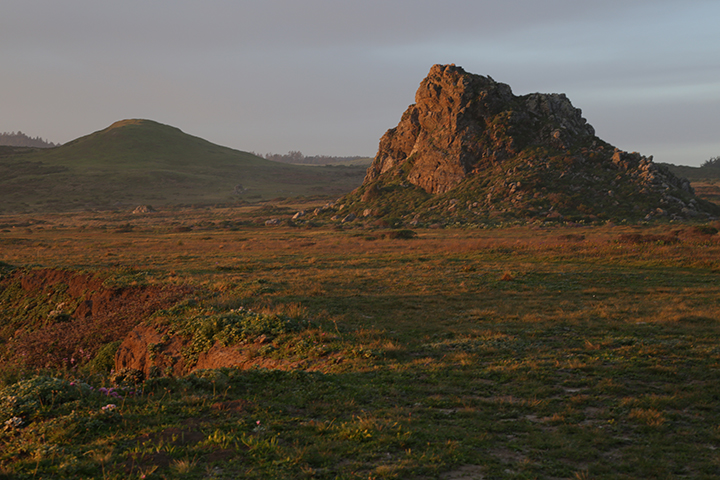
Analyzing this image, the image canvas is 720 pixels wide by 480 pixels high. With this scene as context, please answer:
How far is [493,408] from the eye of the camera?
25.8 feet

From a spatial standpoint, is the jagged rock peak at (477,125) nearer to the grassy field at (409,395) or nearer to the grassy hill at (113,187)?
the grassy field at (409,395)

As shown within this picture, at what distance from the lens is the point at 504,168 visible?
70625 millimetres

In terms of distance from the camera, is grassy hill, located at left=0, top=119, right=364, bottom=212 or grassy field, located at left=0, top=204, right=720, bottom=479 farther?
grassy hill, located at left=0, top=119, right=364, bottom=212

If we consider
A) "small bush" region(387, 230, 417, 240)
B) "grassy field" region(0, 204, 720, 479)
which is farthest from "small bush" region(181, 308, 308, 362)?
"small bush" region(387, 230, 417, 240)

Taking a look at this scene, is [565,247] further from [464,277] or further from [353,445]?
[353,445]

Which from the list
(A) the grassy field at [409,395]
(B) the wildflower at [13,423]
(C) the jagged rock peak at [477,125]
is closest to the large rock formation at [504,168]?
(C) the jagged rock peak at [477,125]

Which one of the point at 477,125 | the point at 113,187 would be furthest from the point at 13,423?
the point at 113,187

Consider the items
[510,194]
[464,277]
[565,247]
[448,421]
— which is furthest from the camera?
[510,194]

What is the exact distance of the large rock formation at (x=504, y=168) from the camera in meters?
61.2

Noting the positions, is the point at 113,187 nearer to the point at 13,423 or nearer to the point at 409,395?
the point at 13,423

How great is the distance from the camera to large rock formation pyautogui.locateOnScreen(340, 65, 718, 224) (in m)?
61.2

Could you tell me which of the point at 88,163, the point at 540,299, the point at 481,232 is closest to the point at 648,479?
the point at 540,299

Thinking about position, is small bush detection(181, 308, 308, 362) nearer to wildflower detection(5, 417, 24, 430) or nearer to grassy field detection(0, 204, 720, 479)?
grassy field detection(0, 204, 720, 479)

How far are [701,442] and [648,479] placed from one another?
1.69m
